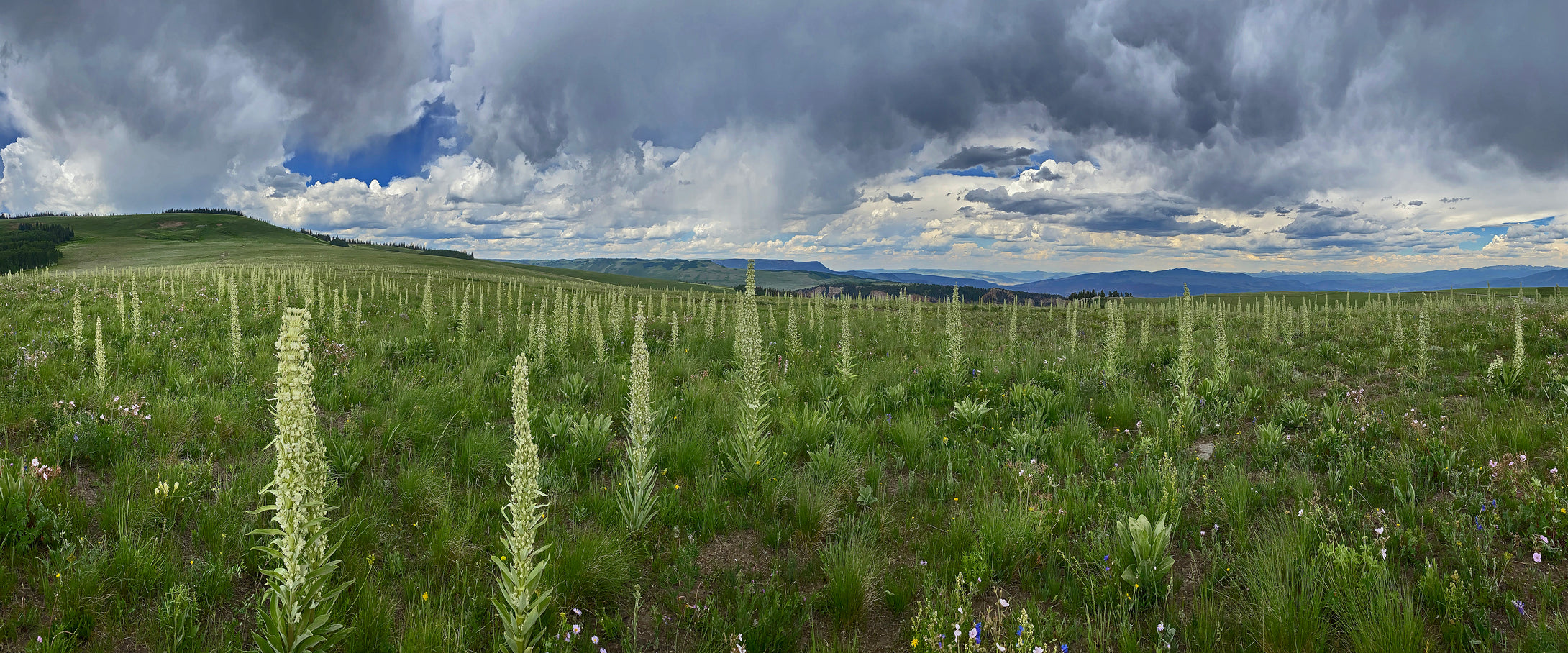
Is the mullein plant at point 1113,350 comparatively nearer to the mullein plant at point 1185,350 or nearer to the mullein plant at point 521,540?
the mullein plant at point 1185,350

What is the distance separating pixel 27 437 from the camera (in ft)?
18.5

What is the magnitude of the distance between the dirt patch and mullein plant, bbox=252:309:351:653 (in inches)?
90.3

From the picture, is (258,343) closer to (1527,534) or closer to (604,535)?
(604,535)

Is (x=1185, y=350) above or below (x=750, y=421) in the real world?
above

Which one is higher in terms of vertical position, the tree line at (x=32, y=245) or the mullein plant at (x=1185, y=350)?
the tree line at (x=32, y=245)

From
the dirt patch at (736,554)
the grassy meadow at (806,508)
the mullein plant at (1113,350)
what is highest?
the mullein plant at (1113,350)

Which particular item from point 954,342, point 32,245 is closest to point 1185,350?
point 954,342

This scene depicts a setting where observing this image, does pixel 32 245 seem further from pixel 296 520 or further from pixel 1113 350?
pixel 1113 350

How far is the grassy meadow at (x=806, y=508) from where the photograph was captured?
3.50 metres

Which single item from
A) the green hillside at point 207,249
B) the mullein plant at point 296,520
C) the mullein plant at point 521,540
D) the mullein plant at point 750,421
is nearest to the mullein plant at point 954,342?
the mullein plant at point 750,421

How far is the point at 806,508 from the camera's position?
16.2 feet

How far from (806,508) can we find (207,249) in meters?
162

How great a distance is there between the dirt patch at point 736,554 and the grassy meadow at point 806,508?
26 mm

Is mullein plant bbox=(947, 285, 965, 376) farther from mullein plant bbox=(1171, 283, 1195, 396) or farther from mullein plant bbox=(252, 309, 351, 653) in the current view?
mullein plant bbox=(252, 309, 351, 653)
